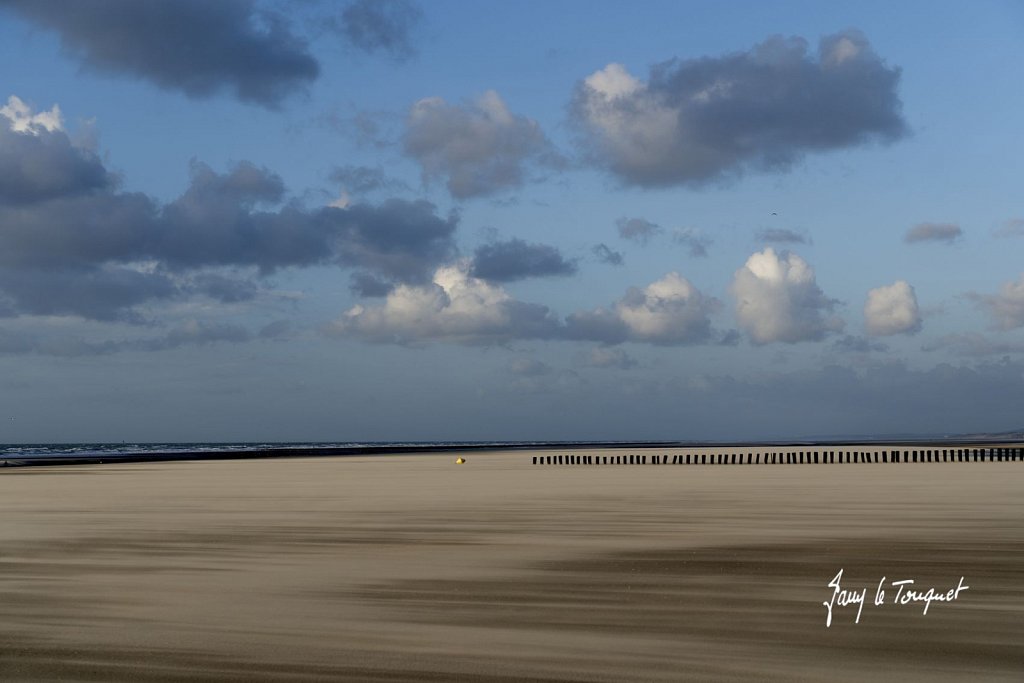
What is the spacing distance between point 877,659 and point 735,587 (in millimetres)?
4727

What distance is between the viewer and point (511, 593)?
15.9 meters

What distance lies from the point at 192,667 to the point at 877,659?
7.85 meters

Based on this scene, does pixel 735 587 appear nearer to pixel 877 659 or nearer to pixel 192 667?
pixel 877 659

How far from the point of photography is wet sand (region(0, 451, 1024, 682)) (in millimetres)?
11375

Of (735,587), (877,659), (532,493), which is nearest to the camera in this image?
(877,659)

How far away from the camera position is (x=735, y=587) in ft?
52.7

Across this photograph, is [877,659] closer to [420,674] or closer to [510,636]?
[510,636]

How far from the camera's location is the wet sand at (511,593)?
1138 cm

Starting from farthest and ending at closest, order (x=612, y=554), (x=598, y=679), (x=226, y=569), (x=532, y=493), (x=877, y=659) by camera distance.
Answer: (x=532, y=493)
(x=612, y=554)
(x=226, y=569)
(x=877, y=659)
(x=598, y=679)

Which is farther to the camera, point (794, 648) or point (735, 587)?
point (735, 587)

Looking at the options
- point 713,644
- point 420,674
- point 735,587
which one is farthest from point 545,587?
point 420,674

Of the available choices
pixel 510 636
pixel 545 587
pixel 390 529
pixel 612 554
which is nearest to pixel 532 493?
pixel 390 529

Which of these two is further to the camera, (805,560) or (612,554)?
(612,554)

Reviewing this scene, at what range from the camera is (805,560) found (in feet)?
61.7
